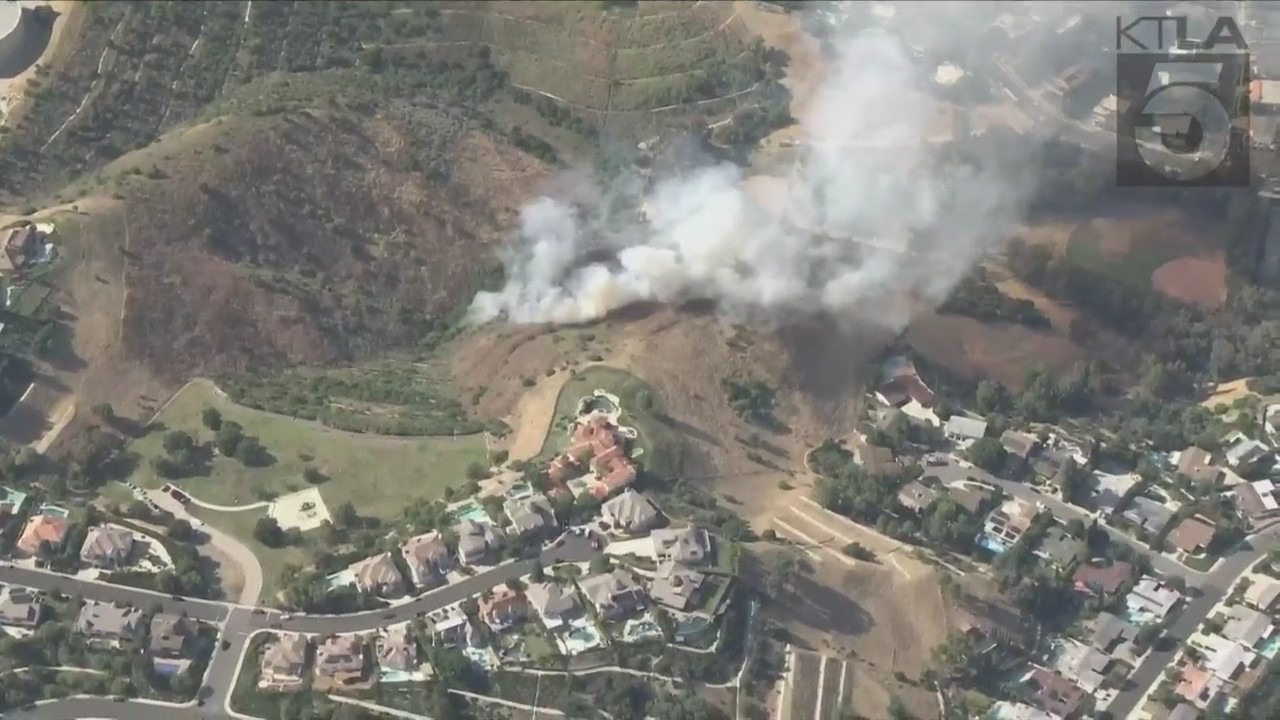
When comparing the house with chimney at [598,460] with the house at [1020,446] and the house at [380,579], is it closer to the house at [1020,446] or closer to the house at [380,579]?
the house at [380,579]

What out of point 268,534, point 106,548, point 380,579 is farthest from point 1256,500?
point 106,548

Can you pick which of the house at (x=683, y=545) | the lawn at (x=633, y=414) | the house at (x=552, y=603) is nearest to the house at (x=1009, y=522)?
the house at (x=683, y=545)

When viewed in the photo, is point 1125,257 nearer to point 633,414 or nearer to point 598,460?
point 633,414

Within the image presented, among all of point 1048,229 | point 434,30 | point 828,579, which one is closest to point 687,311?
point 828,579

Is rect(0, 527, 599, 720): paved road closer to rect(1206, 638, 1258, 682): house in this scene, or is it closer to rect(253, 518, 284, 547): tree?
rect(253, 518, 284, 547): tree

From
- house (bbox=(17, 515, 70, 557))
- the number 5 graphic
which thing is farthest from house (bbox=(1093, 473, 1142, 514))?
house (bbox=(17, 515, 70, 557))

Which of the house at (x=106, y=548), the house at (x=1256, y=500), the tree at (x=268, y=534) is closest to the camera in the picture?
the house at (x=106, y=548)

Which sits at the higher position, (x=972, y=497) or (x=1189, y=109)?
(x=1189, y=109)
